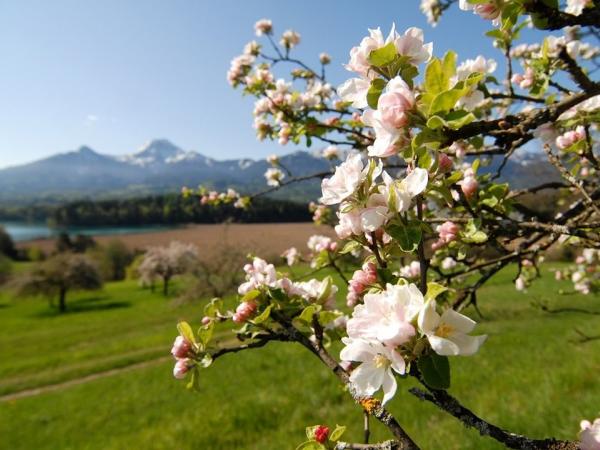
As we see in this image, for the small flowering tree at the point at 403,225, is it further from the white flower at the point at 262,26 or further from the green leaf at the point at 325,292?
the white flower at the point at 262,26

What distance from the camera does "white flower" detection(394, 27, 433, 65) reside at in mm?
976

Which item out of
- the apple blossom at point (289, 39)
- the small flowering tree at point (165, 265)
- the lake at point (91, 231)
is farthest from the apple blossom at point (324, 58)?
the lake at point (91, 231)

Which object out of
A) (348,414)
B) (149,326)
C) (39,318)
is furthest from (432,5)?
(39,318)

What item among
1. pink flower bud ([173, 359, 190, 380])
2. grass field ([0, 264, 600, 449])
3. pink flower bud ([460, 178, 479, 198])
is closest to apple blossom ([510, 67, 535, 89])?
pink flower bud ([460, 178, 479, 198])

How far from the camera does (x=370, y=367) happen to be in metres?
0.88

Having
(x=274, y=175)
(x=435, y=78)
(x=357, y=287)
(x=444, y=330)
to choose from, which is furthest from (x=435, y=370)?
(x=274, y=175)

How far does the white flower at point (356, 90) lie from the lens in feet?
3.52

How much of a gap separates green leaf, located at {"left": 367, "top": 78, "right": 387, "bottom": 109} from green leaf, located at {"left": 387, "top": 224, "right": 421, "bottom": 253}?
1.01 feet

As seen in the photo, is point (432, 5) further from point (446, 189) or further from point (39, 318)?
point (39, 318)

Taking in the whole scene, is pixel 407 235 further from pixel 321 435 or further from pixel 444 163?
pixel 321 435

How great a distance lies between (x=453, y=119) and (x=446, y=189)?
25 centimetres

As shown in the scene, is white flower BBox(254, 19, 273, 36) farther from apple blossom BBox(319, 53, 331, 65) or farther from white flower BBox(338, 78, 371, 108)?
white flower BBox(338, 78, 371, 108)

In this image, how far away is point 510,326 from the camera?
10.9 meters

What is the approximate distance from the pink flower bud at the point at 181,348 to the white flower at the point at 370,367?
2.68 ft
